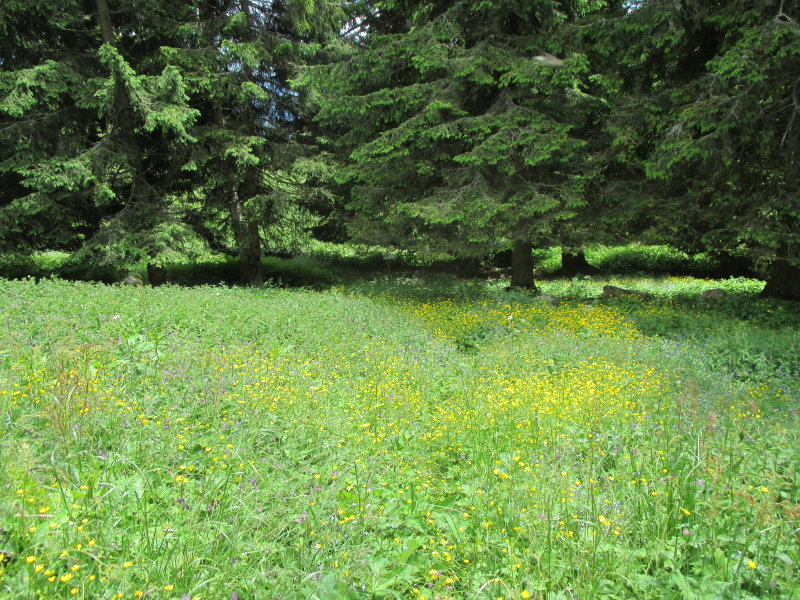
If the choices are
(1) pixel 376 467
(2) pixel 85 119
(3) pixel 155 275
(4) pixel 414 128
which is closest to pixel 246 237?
(3) pixel 155 275

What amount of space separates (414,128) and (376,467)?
855cm

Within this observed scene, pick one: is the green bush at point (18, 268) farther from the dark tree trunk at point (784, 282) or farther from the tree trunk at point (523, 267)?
the dark tree trunk at point (784, 282)

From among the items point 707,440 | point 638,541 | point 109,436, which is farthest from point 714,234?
point 109,436

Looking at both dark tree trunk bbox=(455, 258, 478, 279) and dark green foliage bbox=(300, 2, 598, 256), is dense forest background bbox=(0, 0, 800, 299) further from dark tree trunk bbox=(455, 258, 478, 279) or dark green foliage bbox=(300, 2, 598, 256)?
dark tree trunk bbox=(455, 258, 478, 279)

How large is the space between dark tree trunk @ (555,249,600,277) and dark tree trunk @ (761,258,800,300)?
30.1ft

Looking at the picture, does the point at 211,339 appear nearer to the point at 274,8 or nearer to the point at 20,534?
the point at 20,534

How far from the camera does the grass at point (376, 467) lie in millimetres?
2035

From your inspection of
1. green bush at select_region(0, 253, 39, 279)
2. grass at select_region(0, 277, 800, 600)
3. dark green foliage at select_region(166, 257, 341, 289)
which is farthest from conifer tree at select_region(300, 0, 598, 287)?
green bush at select_region(0, 253, 39, 279)

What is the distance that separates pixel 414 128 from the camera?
9.93m

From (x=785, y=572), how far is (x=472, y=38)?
1210 centimetres

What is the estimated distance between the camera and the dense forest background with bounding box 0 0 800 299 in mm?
8289

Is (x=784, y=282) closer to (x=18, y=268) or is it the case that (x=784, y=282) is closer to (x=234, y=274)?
(x=234, y=274)

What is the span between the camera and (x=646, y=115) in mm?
9023

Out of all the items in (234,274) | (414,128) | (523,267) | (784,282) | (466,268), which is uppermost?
(414,128)
